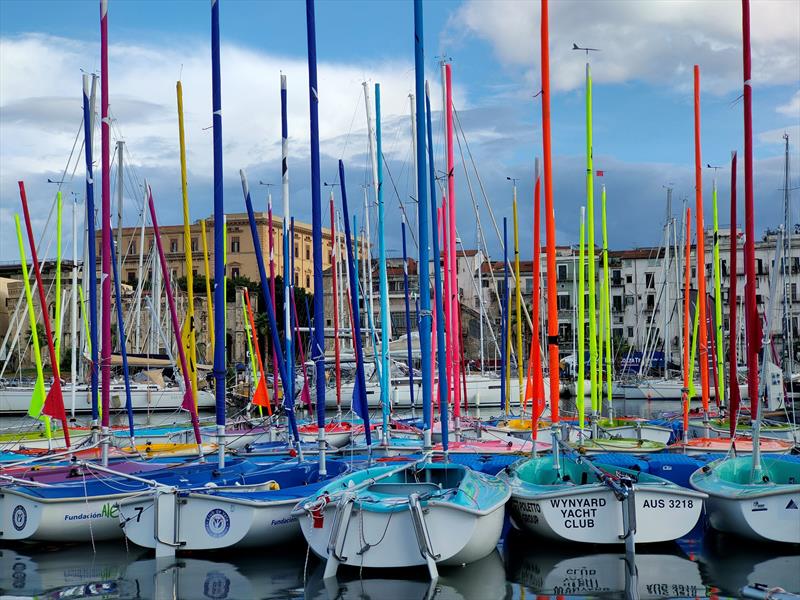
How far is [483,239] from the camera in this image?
3409 cm

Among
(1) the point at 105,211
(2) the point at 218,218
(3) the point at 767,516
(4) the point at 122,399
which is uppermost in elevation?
(1) the point at 105,211

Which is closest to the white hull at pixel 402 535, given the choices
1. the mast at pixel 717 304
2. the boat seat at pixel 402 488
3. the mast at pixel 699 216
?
the boat seat at pixel 402 488

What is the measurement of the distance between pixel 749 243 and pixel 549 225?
379 centimetres

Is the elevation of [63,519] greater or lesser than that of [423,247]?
lesser

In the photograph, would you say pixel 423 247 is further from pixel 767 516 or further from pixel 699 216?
pixel 699 216

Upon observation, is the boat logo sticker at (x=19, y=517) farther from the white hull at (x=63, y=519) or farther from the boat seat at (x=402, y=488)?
the boat seat at (x=402, y=488)

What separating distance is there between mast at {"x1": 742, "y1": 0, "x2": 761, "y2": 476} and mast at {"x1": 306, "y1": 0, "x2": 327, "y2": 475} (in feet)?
26.3

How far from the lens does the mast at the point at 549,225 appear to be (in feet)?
61.0

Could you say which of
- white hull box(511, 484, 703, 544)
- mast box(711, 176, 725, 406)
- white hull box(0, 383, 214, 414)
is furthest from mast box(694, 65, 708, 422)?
white hull box(0, 383, 214, 414)

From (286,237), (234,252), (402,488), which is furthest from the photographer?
(234,252)

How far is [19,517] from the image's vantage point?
1789cm

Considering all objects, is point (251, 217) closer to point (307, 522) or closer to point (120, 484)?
point (120, 484)

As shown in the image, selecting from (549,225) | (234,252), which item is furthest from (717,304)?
(234,252)

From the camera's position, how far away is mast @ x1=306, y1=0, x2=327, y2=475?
1873 cm
